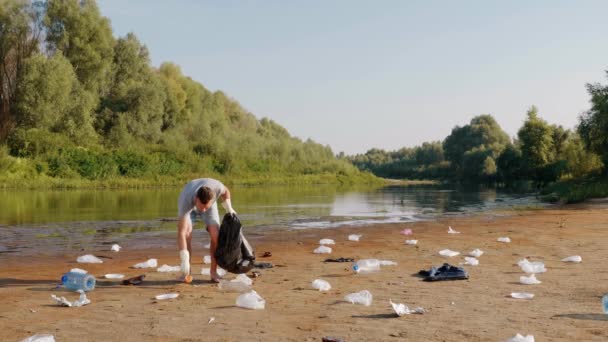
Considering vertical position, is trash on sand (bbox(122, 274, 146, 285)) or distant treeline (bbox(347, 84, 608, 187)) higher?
distant treeline (bbox(347, 84, 608, 187))

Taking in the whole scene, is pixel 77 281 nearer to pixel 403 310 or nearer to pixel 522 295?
pixel 403 310

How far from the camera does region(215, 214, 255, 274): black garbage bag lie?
8.05 meters

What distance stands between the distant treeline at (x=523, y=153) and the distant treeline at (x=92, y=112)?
93.9 ft

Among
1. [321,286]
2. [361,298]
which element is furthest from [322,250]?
[361,298]

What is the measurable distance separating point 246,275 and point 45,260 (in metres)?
4.57

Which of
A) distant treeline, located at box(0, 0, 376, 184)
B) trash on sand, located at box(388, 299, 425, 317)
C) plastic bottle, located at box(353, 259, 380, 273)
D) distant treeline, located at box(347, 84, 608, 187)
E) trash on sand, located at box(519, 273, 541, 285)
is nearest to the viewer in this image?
trash on sand, located at box(388, 299, 425, 317)

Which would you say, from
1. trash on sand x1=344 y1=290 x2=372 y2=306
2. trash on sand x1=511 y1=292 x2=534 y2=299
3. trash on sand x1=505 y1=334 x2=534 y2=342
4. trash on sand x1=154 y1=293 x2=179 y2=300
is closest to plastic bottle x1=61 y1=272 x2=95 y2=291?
trash on sand x1=154 y1=293 x2=179 y2=300

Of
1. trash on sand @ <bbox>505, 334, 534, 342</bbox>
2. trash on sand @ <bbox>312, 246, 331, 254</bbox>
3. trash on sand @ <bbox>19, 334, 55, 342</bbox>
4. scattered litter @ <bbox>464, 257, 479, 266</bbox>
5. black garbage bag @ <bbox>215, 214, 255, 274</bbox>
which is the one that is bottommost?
trash on sand @ <bbox>312, 246, 331, 254</bbox>

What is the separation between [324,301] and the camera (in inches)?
271

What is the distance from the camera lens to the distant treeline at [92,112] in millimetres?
48688

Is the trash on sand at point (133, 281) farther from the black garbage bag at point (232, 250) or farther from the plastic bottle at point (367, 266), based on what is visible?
the plastic bottle at point (367, 266)

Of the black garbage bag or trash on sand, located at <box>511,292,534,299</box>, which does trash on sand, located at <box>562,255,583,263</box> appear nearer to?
trash on sand, located at <box>511,292,534,299</box>

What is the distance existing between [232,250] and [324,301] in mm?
1806

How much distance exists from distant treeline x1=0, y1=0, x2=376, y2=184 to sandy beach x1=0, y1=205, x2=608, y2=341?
133 ft
